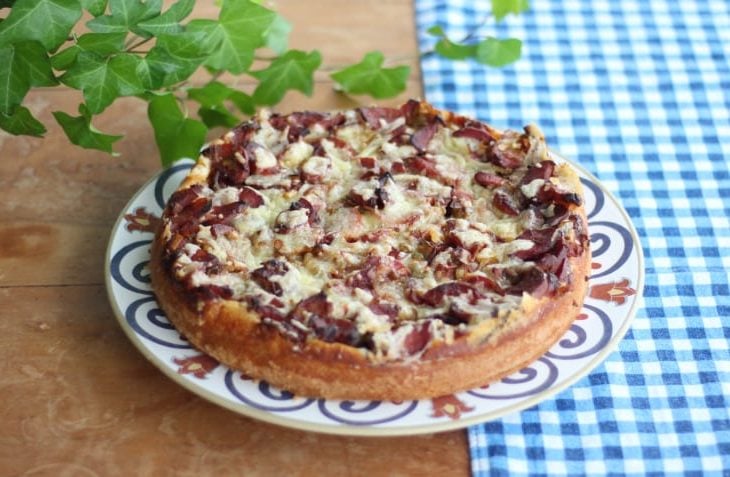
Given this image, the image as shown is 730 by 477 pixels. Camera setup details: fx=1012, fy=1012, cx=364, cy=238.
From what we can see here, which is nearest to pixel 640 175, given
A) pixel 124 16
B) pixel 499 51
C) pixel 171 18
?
pixel 499 51

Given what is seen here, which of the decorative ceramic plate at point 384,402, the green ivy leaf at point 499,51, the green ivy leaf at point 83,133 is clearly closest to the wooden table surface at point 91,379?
the decorative ceramic plate at point 384,402

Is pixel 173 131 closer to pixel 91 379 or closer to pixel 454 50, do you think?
pixel 91 379

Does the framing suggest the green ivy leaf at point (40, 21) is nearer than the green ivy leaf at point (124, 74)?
Yes

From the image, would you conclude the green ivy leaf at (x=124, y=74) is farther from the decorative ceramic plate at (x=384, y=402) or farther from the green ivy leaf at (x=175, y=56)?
the decorative ceramic plate at (x=384, y=402)

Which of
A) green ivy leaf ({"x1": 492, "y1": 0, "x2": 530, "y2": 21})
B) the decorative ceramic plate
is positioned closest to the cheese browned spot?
the decorative ceramic plate

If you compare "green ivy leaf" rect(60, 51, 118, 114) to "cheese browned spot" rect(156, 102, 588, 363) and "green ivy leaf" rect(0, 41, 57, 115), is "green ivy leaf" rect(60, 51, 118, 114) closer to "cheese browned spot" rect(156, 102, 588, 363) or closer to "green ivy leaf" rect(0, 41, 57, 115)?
"green ivy leaf" rect(0, 41, 57, 115)

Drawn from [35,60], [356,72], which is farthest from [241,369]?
[356,72]
